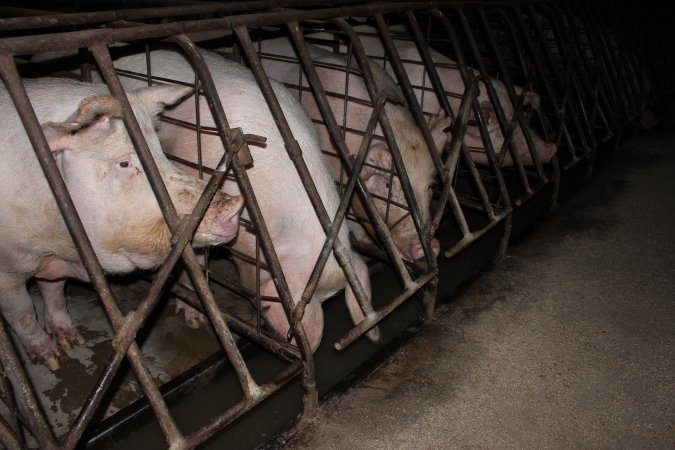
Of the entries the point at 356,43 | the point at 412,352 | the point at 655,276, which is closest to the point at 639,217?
the point at 655,276

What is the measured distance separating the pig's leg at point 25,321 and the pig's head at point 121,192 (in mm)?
686

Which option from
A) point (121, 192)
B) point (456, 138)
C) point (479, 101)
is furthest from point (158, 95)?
point (479, 101)

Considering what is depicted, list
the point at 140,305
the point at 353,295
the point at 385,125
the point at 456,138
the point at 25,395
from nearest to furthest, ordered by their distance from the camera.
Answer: the point at 25,395
the point at 140,305
the point at 385,125
the point at 353,295
the point at 456,138

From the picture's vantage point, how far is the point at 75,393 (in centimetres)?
300

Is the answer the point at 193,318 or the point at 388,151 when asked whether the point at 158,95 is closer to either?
the point at 388,151

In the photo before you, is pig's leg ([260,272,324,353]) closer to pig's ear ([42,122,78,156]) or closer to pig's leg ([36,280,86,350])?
pig's ear ([42,122,78,156])

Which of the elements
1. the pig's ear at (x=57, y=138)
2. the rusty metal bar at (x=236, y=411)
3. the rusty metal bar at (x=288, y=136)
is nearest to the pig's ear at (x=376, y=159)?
the rusty metal bar at (x=288, y=136)

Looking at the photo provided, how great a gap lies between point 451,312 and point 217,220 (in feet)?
5.61

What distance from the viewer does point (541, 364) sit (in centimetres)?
303

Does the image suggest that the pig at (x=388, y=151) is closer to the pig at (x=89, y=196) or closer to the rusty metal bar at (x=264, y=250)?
the rusty metal bar at (x=264, y=250)

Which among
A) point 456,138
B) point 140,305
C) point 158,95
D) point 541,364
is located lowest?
point 541,364

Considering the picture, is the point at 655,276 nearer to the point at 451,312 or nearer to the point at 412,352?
the point at 451,312

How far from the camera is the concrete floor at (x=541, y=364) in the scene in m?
2.57

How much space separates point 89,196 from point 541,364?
246 centimetres
